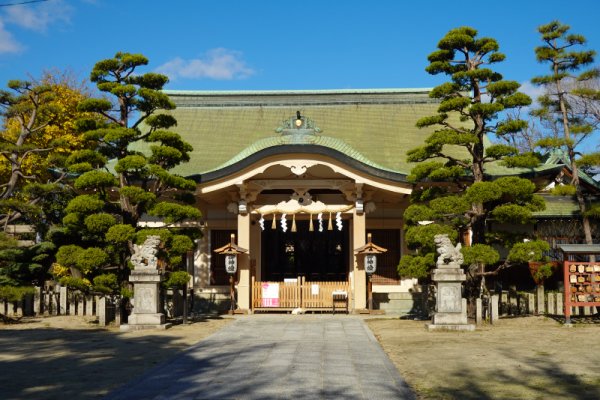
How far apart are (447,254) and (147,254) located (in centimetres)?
751

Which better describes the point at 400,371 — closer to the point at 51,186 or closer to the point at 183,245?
the point at 183,245

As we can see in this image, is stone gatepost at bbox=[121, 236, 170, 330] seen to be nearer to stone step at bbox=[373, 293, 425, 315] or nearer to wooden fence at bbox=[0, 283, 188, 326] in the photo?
wooden fence at bbox=[0, 283, 188, 326]

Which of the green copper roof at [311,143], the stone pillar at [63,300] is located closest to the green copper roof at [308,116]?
the green copper roof at [311,143]

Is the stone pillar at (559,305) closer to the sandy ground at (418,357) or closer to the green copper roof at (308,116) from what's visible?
the sandy ground at (418,357)

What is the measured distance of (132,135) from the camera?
656 inches

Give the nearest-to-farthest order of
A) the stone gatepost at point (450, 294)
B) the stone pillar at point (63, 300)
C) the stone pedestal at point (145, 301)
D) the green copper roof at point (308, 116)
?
1. the stone gatepost at point (450, 294)
2. the stone pedestal at point (145, 301)
3. the stone pillar at point (63, 300)
4. the green copper roof at point (308, 116)

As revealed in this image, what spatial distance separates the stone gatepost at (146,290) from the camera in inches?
608

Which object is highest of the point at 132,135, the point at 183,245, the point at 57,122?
the point at 57,122

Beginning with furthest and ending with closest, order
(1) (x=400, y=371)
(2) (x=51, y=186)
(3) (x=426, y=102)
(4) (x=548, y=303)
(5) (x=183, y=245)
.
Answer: (3) (x=426, y=102)
(2) (x=51, y=186)
(4) (x=548, y=303)
(5) (x=183, y=245)
(1) (x=400, y=371)

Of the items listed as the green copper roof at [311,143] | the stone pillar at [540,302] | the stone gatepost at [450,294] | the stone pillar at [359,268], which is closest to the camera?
the stone gatepost at [450,294]

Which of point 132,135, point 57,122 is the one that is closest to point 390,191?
point 132,135

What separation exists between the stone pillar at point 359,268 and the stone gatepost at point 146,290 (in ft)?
22.0

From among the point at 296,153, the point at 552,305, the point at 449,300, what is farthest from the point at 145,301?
the point at 552,305

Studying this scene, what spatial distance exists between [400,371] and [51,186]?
13461mm
